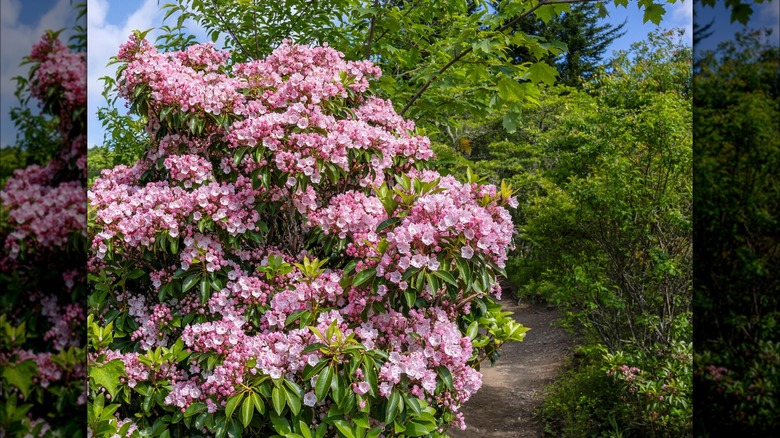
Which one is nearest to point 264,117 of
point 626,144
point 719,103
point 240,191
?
point 240,191

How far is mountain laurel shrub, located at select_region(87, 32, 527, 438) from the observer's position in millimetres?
2180

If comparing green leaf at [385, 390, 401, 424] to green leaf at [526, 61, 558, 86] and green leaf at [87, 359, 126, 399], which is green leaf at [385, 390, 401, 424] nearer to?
green leaf at [87, 359, 126, 399]

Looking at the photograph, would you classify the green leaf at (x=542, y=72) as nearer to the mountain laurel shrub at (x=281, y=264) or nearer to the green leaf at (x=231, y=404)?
the mountain laurel shrub at (x=281, y=264)

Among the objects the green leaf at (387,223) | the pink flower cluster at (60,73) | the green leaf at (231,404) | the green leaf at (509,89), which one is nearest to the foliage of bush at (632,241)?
the green leaf at (509,89)

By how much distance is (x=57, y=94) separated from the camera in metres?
1.33

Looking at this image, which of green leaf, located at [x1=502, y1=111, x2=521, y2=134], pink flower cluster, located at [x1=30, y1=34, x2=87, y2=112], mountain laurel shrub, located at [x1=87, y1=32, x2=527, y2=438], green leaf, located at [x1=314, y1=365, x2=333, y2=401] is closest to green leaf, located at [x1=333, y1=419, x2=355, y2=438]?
mountain laurel shrub, located at [x1=87, y1=32, x2=527, y2=438]

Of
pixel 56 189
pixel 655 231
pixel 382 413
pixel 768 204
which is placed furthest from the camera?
pixel 655 231

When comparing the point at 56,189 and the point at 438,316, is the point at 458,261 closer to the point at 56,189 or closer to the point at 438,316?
the point at 438,316

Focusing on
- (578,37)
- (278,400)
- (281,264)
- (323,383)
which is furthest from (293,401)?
(578,37)

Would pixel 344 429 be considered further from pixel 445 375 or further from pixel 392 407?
pixel 445 375

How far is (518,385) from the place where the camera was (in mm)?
6191

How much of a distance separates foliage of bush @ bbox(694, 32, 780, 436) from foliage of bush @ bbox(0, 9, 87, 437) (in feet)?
4.50

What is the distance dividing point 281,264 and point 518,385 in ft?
13.8

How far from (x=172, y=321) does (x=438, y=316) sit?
1073 millimetres
